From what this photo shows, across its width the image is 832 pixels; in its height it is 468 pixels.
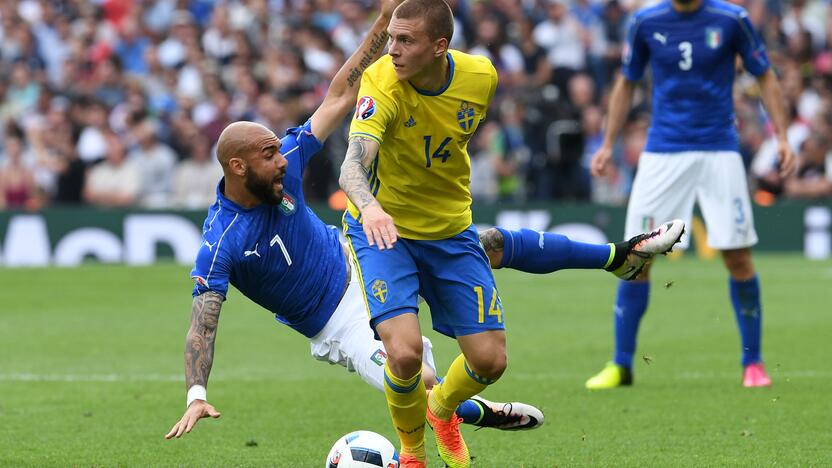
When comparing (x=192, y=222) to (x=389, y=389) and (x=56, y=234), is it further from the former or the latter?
(x=389, y=389)

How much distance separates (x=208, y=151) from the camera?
19.5 metres

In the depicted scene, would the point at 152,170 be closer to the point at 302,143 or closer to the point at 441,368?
the point at 441,368

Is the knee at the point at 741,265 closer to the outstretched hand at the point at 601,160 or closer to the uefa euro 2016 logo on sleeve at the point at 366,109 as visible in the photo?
the outstretched hand at the point at 601,160

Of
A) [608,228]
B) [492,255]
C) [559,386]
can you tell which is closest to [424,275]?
[492,255]

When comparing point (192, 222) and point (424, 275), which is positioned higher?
point (424, 275)

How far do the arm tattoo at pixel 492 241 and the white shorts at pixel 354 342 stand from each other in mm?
589

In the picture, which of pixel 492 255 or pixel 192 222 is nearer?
pixel 492 255

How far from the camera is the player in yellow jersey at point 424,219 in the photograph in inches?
256

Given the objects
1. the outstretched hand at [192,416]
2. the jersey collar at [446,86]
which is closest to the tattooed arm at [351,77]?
the jersey collar at [446,86]

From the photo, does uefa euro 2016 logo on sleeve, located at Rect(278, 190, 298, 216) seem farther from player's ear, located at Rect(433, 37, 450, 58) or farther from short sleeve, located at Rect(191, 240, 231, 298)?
player's ear, located at Rect(433, 37, 450, 58)

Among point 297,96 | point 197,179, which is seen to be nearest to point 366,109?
point 297,96

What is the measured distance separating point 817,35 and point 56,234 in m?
11.9

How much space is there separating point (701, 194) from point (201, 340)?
4.49 m

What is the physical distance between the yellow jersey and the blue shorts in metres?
0.07
